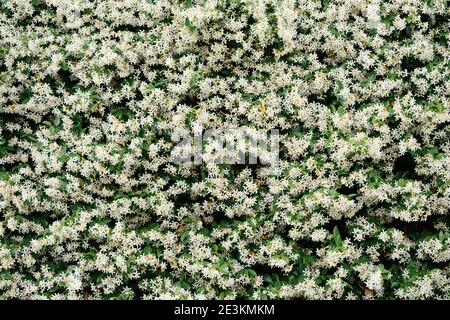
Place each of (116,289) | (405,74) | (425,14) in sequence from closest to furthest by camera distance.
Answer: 1. (116,289)
2. (405,74)
3. (425,14)

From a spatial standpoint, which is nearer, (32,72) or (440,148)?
(440,148)

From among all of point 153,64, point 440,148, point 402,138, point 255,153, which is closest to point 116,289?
→ point 255,153

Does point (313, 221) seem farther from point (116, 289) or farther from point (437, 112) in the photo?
point (116, 289)

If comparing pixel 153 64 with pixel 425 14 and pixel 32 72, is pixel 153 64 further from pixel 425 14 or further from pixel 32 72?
pixel 425 14
